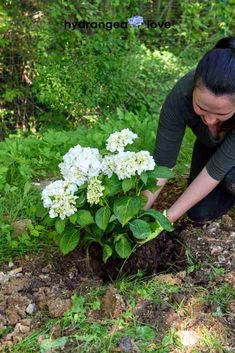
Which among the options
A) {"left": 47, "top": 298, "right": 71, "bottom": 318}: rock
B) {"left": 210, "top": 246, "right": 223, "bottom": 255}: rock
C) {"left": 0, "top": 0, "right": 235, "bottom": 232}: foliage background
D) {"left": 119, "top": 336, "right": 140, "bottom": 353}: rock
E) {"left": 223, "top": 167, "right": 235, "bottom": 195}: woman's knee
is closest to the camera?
{"left": 119, "top": 336, "right": 140, "bottom": 353}: rock

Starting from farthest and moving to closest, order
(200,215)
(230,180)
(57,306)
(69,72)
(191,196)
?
(69,72) < (200,215) < (230,180) < (191,196) < (57,306)

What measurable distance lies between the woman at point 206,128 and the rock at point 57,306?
25.0 inches

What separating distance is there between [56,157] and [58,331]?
1.74m

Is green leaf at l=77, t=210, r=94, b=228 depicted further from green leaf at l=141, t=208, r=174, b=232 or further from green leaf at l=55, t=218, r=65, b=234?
green leaf at l=141, t=208, r=174, b=232

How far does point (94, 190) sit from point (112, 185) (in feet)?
0.34

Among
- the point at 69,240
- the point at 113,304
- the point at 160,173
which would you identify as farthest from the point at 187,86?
the point at 113,304

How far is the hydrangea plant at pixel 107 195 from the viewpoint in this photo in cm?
195

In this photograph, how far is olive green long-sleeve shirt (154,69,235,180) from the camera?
2295 mm

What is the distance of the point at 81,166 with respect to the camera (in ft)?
6.36

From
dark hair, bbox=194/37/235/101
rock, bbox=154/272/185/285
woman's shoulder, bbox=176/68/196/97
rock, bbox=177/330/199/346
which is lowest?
rock, bbox=154/272/185/285

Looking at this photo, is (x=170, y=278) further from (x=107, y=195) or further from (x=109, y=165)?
(x=109, y=165)

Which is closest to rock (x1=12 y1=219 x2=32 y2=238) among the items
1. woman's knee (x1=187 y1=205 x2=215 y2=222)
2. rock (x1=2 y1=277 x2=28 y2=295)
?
rock (x1=2 y1=277 x2=28 y2=295)

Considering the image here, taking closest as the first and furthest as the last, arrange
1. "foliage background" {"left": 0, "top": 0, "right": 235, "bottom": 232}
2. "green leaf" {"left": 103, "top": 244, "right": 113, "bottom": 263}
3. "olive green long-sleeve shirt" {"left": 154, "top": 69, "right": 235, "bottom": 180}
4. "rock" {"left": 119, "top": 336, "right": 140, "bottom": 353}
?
"rock" {"left": 119, "top": 336, "right": 140, "bottom": 353}
"green leaf" {"left": 103, "top": 244, "right": 113, "bottom": 263}
"olive green long-sleeve shirt" {"left": 154, "top": 69, "right": 235, "bottom": 180}
"foliage background" {"left": 0, "top": 0, "right": 235, "bottom": 232}

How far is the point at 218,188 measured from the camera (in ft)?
9.22
